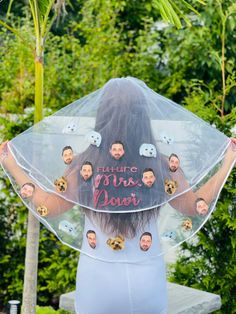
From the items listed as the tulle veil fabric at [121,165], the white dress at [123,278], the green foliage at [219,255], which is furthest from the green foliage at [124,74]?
the white dress at [123,278]

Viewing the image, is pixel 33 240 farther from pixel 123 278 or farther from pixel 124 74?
pixel 124 74

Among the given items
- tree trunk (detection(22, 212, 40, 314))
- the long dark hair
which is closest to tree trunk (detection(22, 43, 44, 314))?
tree trunk (detection(22, 212, 40, 314))

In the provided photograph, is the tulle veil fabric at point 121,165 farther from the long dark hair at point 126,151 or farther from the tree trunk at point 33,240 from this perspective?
the tree trunk at point 33,240

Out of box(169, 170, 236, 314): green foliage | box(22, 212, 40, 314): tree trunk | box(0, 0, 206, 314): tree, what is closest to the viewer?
box(0, 0, 206, 314): tree

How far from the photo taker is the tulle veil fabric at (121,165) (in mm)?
2504

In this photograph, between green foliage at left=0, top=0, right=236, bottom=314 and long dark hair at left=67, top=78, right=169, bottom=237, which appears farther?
green foliage at left=0, top=0, right=236, bottom=314

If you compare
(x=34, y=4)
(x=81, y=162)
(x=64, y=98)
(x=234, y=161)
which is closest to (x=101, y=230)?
(x=81, y=162)

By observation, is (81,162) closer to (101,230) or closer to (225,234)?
(101,230)

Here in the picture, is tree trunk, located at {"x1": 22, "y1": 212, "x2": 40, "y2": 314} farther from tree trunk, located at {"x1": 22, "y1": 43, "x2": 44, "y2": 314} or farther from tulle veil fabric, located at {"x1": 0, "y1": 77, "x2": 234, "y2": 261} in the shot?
tulle veil fabric, located at {"x1": 0, "y1": 77, "x2": 234, "y2": 261}

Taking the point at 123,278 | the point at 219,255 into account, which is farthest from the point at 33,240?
the point at 219,255

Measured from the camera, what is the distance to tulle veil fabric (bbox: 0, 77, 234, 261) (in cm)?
250

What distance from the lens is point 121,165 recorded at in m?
2.50

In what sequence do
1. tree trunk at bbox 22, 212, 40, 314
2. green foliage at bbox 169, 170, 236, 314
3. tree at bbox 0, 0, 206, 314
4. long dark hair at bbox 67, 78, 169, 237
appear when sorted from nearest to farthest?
1. long dark hair at bbox 67, 78, 169, 237
2. tree at bbox 0, 0, 206, 314
3. tree trunk at bbox 22, 212, 40, 314
4. green foliage at bbox 169, 170, 236, 314

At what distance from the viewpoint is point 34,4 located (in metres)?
2.99
